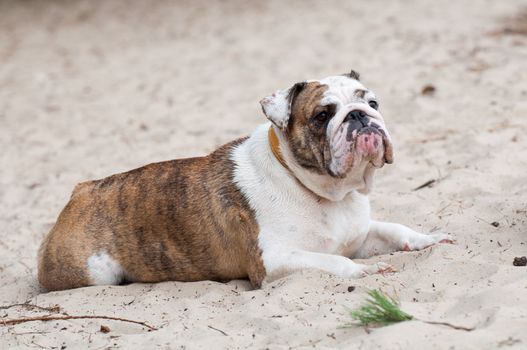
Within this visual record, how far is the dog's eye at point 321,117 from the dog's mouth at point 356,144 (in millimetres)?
172

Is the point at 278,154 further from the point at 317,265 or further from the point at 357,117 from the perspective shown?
the point at 317,265

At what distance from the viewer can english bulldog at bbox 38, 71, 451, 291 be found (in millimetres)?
4799

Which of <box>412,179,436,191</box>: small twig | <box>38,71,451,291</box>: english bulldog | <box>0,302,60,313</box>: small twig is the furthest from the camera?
<box>412,179,436,191</box>: small twig

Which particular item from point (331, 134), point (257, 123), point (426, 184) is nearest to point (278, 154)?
point (331, 134)

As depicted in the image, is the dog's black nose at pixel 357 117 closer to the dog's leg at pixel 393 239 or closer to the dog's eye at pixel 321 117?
the dog's eye at pixel 321 117

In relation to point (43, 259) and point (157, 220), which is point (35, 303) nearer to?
point (43, 259)

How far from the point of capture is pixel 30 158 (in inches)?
341

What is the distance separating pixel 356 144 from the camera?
15.1ft

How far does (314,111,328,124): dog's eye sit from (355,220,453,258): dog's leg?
799 mm

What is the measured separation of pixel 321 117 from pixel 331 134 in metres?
0.18

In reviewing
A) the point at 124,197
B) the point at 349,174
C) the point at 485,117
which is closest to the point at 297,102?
the point at 349,174

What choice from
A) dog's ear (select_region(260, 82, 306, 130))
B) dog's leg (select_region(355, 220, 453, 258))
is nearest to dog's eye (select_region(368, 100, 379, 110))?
dog's ear (select_region(260, 82, 306, 130))

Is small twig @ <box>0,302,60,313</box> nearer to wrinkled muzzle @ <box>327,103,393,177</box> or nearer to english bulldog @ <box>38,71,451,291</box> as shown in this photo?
english bulldog @ <box>38,71,451,291</box>

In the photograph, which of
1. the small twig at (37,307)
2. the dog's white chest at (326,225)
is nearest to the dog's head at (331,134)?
the dog's white chest at (326,225)
